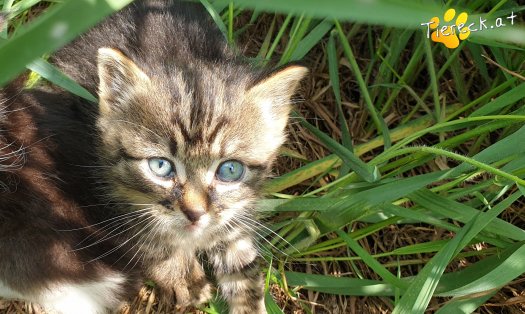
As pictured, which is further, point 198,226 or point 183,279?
point 183,279

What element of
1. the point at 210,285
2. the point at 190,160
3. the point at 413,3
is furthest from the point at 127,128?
the point at 413,3

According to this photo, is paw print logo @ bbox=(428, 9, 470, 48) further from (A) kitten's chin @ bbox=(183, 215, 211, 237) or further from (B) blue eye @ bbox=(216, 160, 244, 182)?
(A) kitten's chin @ bbox=(183, 215, 211, 237)

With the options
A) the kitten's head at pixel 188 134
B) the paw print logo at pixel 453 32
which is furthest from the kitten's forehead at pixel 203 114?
the paw print logo at pixel 453 32

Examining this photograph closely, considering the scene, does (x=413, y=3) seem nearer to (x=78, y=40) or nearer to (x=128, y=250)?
(x=128, y=250)

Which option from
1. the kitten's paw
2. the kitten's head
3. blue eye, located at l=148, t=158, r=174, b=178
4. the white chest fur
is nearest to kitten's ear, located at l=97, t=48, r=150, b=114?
the kitten's head

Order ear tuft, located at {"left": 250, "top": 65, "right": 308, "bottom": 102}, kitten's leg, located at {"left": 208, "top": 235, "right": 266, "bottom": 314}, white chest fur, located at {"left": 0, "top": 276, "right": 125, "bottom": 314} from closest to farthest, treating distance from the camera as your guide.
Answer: ear tuft, located at {"left": 250, "top": 65, "right": 308, "bottom": 102} < white chest fur, located at {"left": 0, "top": 276, "right": 125, "bottom": 314} < kitten's leg, located at {"left": 208, "top": 235, "right": 266, "bottom": 314}

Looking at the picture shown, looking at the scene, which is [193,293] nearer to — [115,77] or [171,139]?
[171,139]

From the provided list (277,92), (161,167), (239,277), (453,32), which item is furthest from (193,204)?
(453,32)
